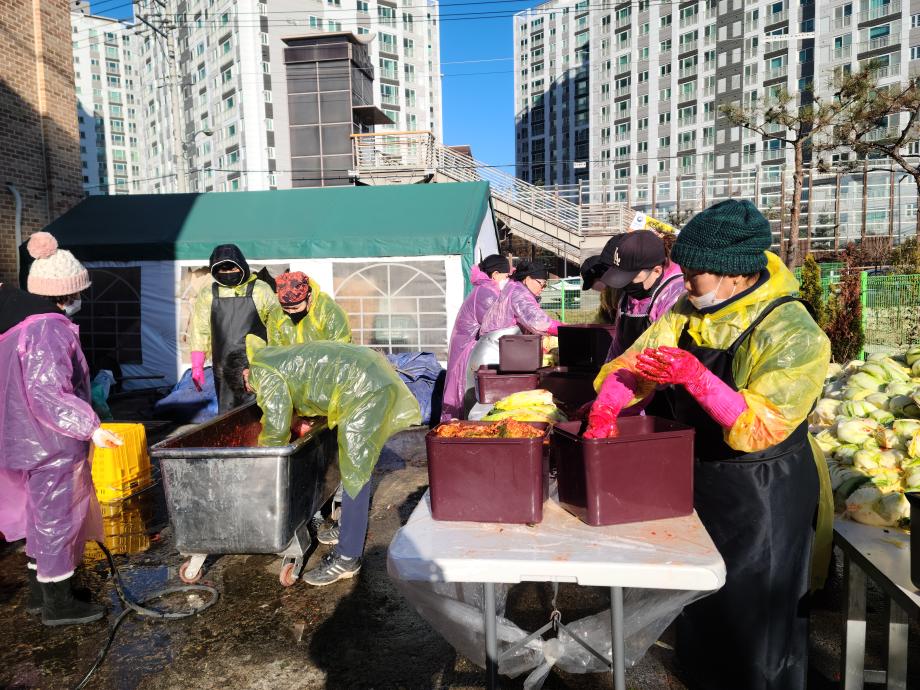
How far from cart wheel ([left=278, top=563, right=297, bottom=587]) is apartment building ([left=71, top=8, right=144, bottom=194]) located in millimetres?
88478

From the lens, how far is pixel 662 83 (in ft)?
205

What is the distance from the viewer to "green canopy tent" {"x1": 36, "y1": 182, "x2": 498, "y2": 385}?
9336mm

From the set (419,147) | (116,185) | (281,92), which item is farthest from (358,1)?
(419,147)

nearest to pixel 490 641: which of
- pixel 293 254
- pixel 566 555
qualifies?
pixel 566 555

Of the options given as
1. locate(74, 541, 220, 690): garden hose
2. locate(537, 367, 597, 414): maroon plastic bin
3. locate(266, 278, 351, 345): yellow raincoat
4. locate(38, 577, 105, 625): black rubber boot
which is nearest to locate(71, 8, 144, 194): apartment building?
locate(266, 278, 351, 345): yellow raincoat

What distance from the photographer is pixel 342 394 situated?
343cm

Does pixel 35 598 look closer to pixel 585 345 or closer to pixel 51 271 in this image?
pixel 51 271

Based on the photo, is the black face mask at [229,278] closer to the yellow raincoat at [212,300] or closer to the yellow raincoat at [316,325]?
the yellow raincoat at [212,300]

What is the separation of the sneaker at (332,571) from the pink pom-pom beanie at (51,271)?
6.70 ft

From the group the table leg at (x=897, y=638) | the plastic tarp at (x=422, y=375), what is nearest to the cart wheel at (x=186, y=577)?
the table leg at (x=897, y=638)

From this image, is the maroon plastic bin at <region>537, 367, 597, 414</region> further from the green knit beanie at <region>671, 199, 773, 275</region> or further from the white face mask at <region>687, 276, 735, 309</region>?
the green knit beanie at <region>671, 199, 773, 275</region>

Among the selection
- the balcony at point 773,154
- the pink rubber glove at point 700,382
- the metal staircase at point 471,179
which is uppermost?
the balcony at point 773,154

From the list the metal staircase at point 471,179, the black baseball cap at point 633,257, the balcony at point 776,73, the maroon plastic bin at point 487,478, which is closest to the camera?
the maroon plastic bin at point 487,478

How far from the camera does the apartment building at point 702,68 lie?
159 feet
